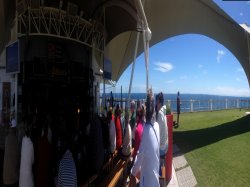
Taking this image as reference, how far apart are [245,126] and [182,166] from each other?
452 centimetres

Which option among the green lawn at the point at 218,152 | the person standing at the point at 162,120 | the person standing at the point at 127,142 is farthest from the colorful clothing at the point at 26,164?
the green lawn at the point at 218,152

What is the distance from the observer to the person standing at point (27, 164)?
3029mm

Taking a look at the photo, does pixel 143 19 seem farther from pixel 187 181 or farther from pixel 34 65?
pixel 34 65

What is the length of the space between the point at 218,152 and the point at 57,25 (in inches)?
194

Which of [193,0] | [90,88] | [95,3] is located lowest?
[90,88]

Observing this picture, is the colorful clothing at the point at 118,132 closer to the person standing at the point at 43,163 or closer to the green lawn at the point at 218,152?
the green lawn at the point at 218,152

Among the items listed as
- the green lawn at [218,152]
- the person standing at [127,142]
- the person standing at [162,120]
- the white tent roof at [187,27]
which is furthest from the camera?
the white tent roof at [187,27]

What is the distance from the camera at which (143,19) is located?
14.1 feet

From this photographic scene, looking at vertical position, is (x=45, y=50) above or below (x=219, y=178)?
above

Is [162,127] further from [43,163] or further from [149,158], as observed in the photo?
[43,163]

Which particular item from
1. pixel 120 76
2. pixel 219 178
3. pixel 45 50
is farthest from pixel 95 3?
pixel 120 76

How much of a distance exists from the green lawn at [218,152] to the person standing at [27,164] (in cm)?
344

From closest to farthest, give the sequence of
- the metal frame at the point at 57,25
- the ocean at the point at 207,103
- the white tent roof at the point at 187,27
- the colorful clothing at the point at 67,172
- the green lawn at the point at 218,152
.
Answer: the colorful clothing at the point at 67,172 < the green lawn at the point at 218,152 < the metal frame at the point at 57,25 < the white tent roof at the point at 187,27 < the ocean at the point at 207,103

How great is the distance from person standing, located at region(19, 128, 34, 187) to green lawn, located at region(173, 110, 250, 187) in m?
3.44
